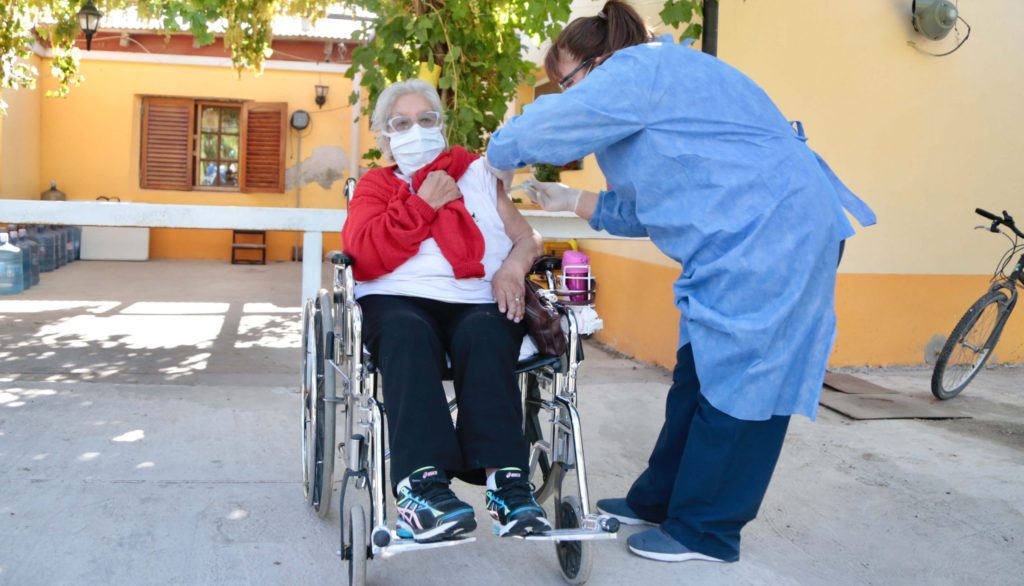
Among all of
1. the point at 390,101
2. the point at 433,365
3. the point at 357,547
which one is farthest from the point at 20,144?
the point at 357,547

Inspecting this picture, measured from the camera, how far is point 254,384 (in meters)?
5.09

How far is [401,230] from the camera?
283 centimetres

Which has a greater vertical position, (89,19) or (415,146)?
(89,19)

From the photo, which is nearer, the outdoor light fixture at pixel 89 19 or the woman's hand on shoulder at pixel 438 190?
the woman's hand on shoulder at pixel 438 190

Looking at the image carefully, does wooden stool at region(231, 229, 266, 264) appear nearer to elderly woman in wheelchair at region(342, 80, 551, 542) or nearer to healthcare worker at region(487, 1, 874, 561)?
elderly woman in wheelchair at region(342, 80, 551, 542)

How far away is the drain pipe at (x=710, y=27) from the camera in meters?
5.24

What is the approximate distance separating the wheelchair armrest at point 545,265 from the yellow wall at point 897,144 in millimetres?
2771

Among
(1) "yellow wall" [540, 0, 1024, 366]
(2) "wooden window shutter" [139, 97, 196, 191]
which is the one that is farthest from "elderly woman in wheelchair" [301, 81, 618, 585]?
(2) "wooden window shutter" [139, 97, 196, 191]

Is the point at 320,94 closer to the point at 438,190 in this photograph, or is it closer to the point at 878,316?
the point at 878,316

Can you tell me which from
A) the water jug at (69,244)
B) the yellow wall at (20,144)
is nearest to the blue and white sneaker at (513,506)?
the yellow wall at (20,144)

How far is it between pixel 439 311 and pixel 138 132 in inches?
449

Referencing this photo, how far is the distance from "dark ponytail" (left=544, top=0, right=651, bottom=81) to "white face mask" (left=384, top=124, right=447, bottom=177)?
1.67 ft

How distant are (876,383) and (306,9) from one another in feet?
14.5

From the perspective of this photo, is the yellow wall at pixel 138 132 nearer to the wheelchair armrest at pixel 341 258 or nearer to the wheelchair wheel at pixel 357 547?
the wheelchair armrest at pixel 341 258
